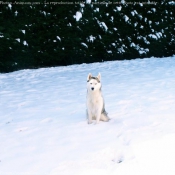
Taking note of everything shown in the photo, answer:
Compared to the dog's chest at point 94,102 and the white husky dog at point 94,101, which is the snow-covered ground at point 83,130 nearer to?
the white husky dog at point 94,101

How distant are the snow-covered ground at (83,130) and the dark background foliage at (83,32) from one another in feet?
7.31

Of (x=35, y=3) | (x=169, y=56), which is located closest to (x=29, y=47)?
(x=35, y=3)

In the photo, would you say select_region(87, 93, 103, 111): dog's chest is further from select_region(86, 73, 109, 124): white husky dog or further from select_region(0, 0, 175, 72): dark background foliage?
select_region(0, 0, 175, 72): dark background foliage

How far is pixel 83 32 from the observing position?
12.9 m

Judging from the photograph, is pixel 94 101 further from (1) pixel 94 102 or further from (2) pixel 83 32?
(2) pixel 83 32

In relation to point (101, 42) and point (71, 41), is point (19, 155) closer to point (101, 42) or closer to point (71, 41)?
point (71, 41)

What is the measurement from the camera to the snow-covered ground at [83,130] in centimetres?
371

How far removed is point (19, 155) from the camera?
4145 millimetres

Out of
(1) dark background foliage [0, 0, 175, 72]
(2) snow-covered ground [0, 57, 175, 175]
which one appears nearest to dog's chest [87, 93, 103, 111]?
(2) snow-covered ground [0, 57, 175, 175]

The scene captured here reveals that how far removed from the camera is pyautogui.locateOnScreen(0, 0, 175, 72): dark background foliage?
11.2m

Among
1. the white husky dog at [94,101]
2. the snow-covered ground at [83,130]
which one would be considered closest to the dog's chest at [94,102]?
the white husky dog at [94,101]

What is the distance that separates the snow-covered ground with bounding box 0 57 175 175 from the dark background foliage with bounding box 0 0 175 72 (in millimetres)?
2228

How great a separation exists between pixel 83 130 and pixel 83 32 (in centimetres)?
843

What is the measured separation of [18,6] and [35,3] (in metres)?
0.71
